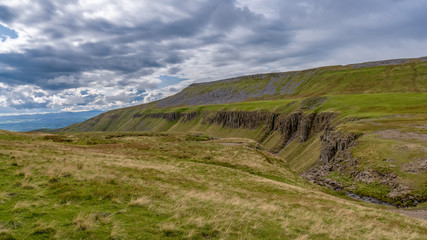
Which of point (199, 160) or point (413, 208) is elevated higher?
point (199, 160)

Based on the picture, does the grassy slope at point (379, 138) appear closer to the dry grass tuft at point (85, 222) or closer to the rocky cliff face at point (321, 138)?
the rocky cliff face at point (321, 138)

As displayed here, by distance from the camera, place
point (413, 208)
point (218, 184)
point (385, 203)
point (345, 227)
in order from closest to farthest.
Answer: point (345, 227)
point (218, 184)
point (413, 208)
point (385, 203)

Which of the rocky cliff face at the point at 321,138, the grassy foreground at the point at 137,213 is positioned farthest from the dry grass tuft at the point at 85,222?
the rocky cliff face at the point at 321,138

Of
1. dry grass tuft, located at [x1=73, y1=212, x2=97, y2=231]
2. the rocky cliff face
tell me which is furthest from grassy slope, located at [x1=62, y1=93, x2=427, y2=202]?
dry grass tuft, located at [x1=73, y1=212, x2=97, y2=231]

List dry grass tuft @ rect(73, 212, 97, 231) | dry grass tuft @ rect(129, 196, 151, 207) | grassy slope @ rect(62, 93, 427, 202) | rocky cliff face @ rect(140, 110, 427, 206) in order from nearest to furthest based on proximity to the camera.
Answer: dry grass tuft @ rect(73, 212, 97, 231), dry grass tuft @ rect(129, 196, 151, 207), rocky cliff face @ rect(140, 110, 427, 206), grassy slope @ rect(62, 93, 427, 202)

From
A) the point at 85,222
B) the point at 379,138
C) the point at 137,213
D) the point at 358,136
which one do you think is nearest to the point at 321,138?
the point at 358,136

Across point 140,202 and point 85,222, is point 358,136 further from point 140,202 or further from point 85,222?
point 85,222

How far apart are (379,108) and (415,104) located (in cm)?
1065

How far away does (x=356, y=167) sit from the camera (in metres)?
40.2

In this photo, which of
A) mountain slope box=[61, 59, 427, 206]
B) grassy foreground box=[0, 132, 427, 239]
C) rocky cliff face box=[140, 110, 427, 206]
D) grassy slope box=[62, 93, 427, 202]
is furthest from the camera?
grassy slope box=[62, 93, 427, 202]

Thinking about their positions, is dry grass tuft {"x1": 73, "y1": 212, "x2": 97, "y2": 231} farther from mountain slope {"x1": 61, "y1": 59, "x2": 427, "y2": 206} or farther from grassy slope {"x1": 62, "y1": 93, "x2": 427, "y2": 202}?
grassy slope {"x1": 62, "y1": 93, "x2": 427, "y2": 202}

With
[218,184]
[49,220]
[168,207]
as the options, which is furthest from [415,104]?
[49,220]

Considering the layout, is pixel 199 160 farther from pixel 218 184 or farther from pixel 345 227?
pixel 345 227

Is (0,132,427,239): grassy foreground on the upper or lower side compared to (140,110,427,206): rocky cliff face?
upper
